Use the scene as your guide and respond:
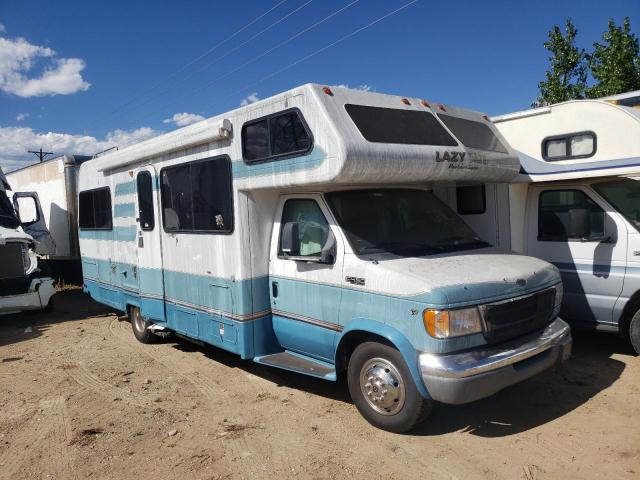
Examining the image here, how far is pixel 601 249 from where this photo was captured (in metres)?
5.87

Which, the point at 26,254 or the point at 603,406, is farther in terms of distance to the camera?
the point at 26,254

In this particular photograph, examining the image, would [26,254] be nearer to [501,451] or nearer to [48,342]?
[48,342]

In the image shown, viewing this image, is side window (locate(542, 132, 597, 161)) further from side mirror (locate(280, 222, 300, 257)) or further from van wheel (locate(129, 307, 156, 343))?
van wheel (locate(129, 307, 156, 343))

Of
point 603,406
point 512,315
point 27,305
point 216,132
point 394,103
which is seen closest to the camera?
point 512,315

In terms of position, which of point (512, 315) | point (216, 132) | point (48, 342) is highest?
point (216, 132)

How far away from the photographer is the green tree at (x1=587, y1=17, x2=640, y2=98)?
568 inches

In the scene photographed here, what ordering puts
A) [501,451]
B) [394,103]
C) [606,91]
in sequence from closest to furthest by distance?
1. [501,451]
2. [394,103]
3. [606,91]

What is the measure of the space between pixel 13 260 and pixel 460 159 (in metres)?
8.29

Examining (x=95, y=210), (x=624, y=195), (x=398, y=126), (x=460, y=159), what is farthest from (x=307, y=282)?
(x=95, y=210)

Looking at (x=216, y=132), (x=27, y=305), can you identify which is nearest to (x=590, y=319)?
(x=216, y=132)

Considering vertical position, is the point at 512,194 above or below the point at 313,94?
below

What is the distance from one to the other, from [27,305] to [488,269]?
27.9 feet

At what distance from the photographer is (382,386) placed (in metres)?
4.25

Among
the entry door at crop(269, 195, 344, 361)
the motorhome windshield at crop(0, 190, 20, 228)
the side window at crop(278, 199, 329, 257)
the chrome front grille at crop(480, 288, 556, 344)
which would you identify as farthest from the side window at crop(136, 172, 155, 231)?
the motorhome windshield at crop(0, 190, 20, 228)
